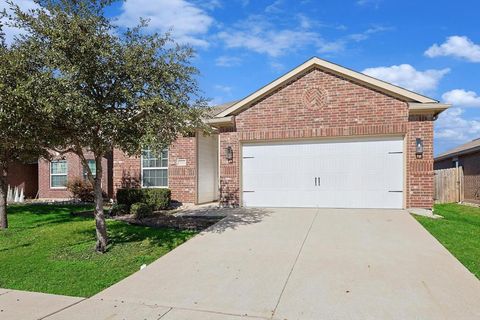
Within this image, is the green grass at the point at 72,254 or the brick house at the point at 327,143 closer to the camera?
the green grass at the point at 72,254

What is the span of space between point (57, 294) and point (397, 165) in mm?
9997

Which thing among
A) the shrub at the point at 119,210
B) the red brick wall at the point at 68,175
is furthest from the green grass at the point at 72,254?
the red brick wall at the point at 68,175

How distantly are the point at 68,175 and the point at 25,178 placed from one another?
4.07m

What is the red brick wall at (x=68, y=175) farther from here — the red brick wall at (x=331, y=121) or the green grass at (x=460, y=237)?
the green grass at (x=460, y=237)

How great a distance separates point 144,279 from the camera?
6.07m

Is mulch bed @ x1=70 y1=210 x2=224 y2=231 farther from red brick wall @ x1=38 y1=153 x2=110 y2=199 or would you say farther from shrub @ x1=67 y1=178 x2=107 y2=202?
red brick wall @ x1=38 y1=153 x2=110 y2=199

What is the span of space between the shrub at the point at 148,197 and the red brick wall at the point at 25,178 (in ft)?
33.5

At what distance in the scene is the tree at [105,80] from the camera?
21.3 feet

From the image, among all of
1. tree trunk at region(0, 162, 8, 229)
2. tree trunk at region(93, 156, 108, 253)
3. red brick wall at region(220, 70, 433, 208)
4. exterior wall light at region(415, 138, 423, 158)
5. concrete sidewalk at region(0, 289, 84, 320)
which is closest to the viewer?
concrete sidewalk at region(0, 289, 84, 320)

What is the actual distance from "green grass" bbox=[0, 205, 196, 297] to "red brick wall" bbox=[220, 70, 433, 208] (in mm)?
4688

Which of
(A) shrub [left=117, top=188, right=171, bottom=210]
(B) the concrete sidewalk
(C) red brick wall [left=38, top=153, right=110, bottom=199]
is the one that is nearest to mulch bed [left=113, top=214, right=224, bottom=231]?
(A) shrub [left=117, top=188, right=171, bottom=210]

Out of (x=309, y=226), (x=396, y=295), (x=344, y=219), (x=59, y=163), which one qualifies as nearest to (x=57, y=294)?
(x=396, y=295)

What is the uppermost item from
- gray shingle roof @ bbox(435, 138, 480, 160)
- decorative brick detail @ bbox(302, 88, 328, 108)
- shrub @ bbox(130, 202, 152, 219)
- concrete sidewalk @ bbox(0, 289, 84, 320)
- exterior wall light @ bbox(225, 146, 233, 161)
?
decorative brick detail @ bbox(302, 88, 328, 108)

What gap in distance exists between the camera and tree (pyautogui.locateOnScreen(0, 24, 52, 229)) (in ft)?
19.9
